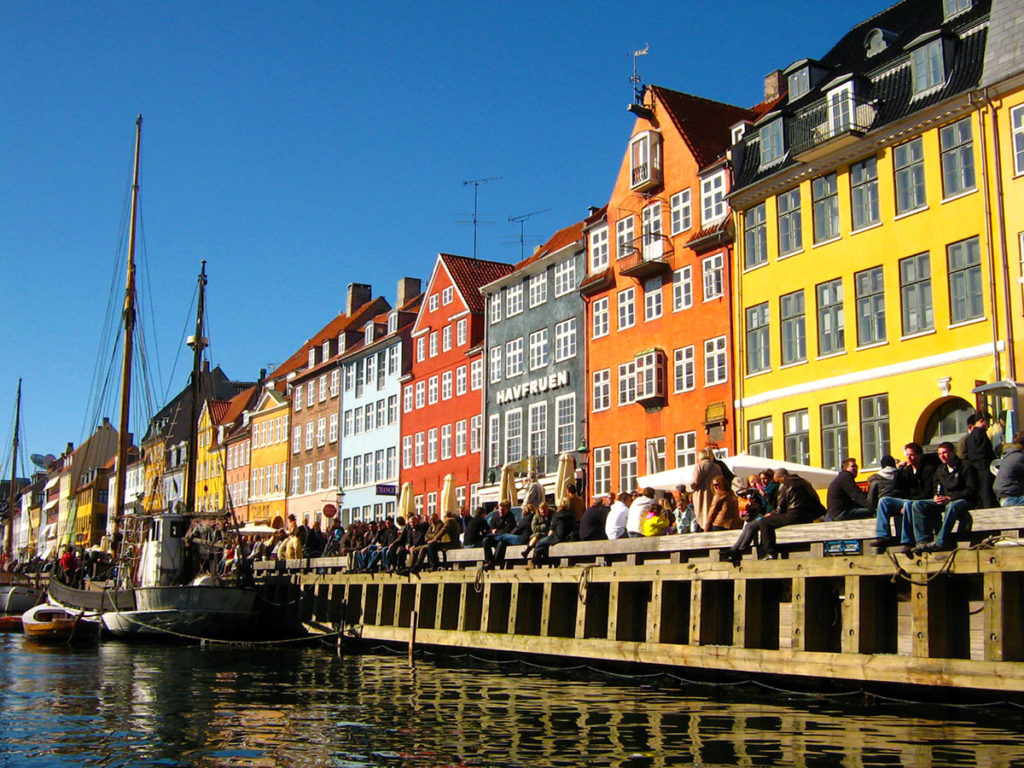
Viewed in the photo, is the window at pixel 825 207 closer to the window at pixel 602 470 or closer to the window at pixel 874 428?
the window at pixel 874 428

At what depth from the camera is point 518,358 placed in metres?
45.2

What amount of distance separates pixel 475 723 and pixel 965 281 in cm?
1679

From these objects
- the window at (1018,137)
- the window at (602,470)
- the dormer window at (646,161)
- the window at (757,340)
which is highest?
the dormer window at (646,161)

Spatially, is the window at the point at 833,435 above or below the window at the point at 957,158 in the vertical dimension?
below

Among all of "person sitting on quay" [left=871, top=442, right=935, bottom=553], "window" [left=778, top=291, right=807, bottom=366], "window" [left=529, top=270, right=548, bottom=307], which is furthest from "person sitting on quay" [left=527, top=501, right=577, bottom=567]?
"window" [left=529, top=270, right=548, bottom=307]

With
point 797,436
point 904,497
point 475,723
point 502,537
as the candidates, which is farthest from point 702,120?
point 475,723

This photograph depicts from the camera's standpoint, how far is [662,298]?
3656 cm

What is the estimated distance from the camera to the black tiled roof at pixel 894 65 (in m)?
26.9

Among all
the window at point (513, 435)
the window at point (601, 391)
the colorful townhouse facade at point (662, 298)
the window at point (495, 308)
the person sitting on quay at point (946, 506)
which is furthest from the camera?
the window at point (495, 308)

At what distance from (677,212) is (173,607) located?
1813 cm

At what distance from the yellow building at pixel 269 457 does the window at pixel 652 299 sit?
120ft

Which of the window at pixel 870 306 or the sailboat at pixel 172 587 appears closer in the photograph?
the window at pixel 870 306

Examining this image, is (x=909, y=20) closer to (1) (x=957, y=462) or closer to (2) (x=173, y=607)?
(1) (x=957, y=462)

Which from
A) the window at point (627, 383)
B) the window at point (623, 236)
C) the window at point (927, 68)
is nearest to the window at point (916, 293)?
the window at point (927, 68)
